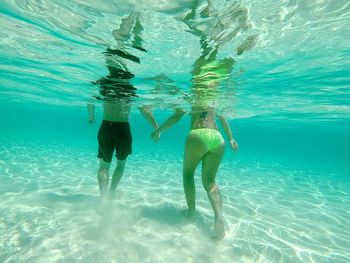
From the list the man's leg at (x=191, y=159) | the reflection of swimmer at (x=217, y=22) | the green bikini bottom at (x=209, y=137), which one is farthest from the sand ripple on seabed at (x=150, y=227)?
the reflection of swimmer at (x=217, y=22)

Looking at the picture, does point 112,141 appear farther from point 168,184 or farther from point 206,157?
point 168,184

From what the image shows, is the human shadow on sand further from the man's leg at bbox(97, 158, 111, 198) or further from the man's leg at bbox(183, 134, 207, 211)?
the man's leg at bbox(97, 158, 111, 198)

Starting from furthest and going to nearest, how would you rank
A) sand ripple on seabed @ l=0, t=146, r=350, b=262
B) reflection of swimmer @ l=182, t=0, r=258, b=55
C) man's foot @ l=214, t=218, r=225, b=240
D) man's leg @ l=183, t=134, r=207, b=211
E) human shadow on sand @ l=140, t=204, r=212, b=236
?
human shadow on sand @ l=140, t=204, r=212, b=236 → man's leg @ l=183, t=134, r=207, b=211 → man's foot @ l=214, t=218, r=225, b=240 → reflection of swimmer @ l=182, t=0, r=258, b=55 → sand ripple on seabed @ l=0, t=146, r=350, b=262

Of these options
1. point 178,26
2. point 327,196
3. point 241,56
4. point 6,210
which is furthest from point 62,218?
point 327,196

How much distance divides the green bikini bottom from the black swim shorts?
255cm

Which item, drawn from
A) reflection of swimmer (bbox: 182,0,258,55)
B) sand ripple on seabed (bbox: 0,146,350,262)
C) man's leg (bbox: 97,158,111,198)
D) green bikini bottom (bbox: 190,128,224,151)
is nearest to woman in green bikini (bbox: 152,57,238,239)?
green bikini bottom (bbox: 190,128,224,151)

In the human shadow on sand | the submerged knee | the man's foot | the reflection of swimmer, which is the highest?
the reflection of swimmer

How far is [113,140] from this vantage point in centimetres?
788

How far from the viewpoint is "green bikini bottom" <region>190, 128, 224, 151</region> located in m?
6.48

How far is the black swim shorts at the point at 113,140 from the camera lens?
307 inches

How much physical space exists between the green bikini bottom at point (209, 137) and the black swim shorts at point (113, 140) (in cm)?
255

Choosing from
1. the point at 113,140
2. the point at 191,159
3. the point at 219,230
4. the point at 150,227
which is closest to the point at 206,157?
the point at 191,159

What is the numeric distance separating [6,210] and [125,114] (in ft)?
14.9

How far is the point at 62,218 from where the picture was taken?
266 inches
